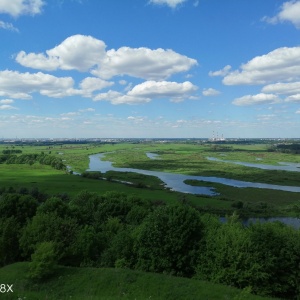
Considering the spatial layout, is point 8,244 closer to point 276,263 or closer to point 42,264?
point 42,264

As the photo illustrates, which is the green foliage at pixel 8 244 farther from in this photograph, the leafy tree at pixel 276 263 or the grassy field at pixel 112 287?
the leafy tree at pixel 276 263

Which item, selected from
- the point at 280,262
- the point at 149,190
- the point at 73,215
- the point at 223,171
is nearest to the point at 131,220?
the point at 73,215

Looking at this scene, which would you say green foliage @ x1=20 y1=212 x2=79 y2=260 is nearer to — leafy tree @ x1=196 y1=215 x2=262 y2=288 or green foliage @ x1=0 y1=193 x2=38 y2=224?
green foliage @ x1=0 y1=193 x2=38 y2=224

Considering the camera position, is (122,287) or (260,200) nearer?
(122,287)

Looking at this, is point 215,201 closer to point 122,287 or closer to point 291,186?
point 291,186

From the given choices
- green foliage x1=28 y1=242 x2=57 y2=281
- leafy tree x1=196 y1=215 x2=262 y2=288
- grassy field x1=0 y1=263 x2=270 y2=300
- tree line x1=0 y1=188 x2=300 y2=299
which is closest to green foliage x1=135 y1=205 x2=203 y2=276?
tree line x1=0 y1=188 x2=300 y2=299

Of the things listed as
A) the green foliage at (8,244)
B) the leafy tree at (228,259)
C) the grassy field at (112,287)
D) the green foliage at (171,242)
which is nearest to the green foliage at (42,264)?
the grassy field at (112,287)

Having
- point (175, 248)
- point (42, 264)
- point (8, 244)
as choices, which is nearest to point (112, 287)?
point (42, 264)
